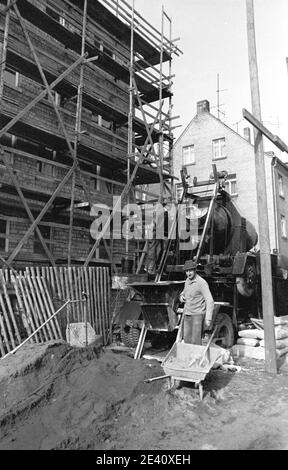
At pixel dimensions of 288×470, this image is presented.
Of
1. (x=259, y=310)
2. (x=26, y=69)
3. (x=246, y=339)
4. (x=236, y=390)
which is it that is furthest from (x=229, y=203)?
(x=26, y=69)

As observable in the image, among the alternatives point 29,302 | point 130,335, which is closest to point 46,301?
point 29,302

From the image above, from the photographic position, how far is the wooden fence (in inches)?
302

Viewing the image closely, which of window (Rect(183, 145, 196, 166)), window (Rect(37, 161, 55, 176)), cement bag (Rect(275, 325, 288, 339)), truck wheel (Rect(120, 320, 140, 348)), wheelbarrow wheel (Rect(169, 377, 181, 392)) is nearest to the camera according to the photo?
wheelbarrow wheel (Rect(169, 377, 181, 392))

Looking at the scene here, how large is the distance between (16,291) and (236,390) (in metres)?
4.45

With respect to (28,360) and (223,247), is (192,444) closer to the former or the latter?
(28,360)

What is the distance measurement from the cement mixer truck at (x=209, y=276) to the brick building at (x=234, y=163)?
586 inches

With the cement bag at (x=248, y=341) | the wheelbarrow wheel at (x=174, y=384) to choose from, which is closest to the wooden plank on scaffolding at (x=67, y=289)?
the cement bag at (x=248, y=341)

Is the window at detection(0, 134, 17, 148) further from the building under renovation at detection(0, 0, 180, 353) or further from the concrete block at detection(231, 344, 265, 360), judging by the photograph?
the concrete block at detection(231, 344, 265, 360)

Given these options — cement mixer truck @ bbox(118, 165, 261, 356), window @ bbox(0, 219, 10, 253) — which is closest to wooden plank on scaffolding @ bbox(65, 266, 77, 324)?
cement mixer truck @ bbox(118, 165, 261, 356)

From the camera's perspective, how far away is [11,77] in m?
11.6

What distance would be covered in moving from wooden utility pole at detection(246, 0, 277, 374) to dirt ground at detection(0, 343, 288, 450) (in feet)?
2.10

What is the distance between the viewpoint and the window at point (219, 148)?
27.1m

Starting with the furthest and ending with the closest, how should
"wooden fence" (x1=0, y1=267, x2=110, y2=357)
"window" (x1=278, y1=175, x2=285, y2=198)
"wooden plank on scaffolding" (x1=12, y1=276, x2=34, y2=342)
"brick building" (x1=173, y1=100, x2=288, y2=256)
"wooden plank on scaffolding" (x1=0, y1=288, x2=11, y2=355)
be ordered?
"window" (x1=278, y1=175, x2=285, y2=198)
"brick building" (x1=173, y1=100, x2=288, y2=256)
"wooden plank on scaffolding" (x1=12, y1=276, x2=34, y2=342)
"wooden fence" (x1=0, y1=267, x2=110, y2=357)
"wooden plank on scaffolding" (x1=0, y1=288, x2=11, y2=355)
